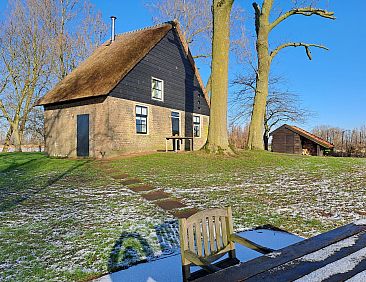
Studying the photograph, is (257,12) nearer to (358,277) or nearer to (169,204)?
(169,204)

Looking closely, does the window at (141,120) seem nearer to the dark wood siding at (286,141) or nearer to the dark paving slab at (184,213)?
the dark paving slab at (184,213)

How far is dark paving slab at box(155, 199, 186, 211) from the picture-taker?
5703 millimetres

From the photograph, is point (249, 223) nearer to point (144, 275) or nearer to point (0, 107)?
point (144, 275)

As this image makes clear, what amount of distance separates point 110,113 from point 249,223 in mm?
10667

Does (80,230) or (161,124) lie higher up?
(161,124)

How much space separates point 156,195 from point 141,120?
9.51 meters

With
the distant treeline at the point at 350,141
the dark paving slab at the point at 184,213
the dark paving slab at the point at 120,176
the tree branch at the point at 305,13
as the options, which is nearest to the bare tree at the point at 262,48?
the tree branch at the point at 305,13

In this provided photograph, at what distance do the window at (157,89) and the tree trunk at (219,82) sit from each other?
16.6 feet

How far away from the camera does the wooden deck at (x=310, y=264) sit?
1662 millimetres

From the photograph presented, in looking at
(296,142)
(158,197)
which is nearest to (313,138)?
(296,142)

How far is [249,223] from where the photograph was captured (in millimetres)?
4672

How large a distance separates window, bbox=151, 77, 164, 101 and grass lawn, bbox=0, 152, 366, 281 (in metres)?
6.58

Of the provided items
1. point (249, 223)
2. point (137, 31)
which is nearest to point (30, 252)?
point (249, 223)

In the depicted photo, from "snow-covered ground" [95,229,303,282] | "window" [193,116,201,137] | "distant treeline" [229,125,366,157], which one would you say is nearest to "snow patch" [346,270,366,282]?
"snow-covered ground" [95,229,303,282]
